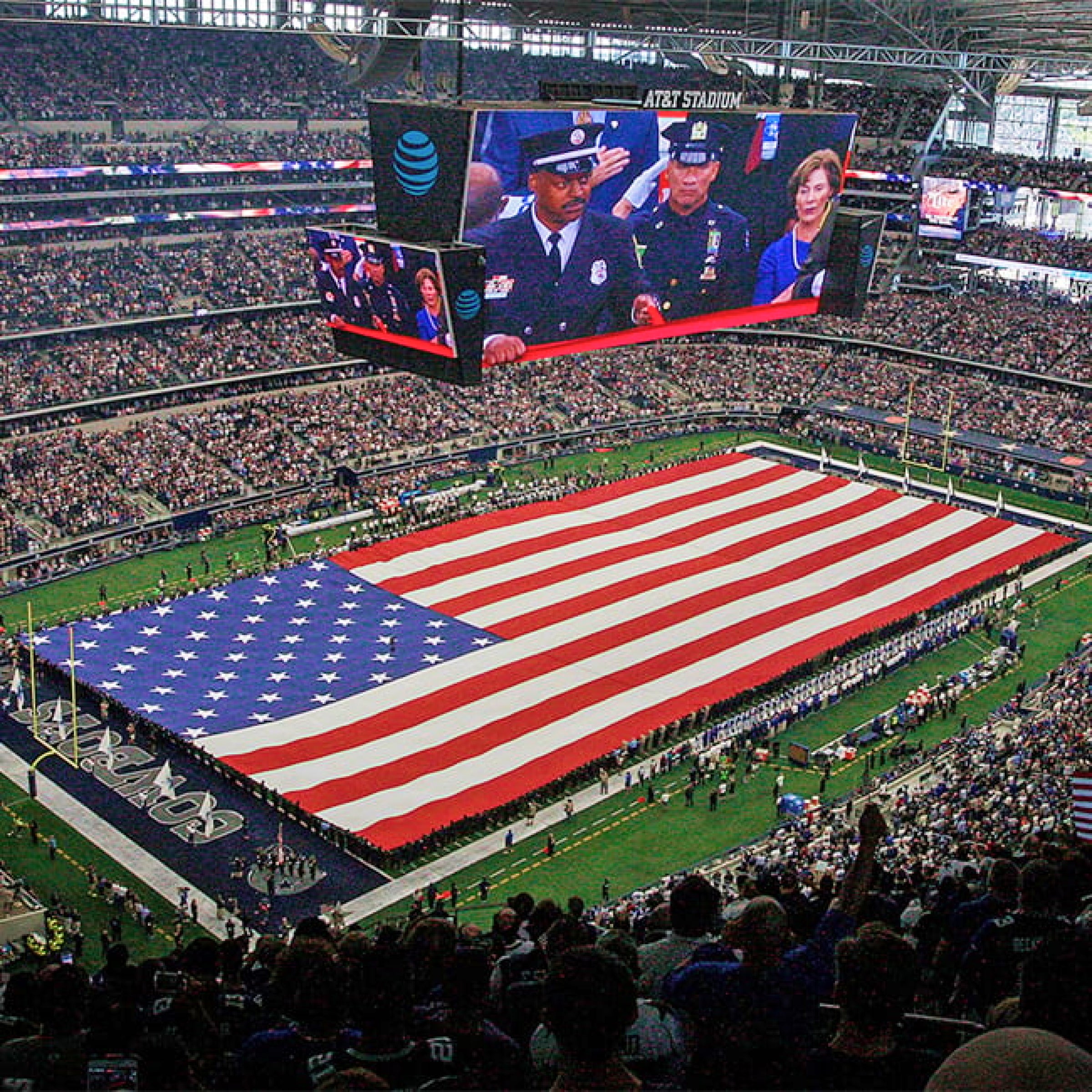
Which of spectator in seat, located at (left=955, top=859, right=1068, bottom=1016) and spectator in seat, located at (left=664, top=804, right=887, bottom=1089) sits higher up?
spectator in seat, located at (left=664, top=804, right=887, bottom=1089)

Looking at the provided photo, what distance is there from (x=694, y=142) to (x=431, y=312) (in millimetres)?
9081

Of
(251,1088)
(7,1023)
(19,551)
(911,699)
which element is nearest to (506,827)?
(911,699)

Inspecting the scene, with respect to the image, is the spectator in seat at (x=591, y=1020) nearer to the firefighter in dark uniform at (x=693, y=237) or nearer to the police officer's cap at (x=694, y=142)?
the firefighter in dark uniform at (x=693, y=237)

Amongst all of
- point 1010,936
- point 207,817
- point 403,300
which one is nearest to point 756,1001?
point 1010,936

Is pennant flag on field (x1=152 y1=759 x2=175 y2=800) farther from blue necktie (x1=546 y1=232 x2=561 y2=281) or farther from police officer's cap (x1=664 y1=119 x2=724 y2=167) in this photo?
police officer's cap (x1=664 y1=119 x2=724 y2=167)

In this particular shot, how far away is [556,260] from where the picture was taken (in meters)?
34.9

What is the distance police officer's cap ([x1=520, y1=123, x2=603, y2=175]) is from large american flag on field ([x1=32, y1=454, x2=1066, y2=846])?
1336cm

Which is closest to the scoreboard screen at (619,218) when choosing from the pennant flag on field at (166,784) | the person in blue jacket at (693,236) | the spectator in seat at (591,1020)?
the person in blue jacket at (693,236)

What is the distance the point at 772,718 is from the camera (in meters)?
38.0

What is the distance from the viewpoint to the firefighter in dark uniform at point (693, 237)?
→ 36781 millimetres

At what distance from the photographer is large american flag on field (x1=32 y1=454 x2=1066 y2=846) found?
1369 inches

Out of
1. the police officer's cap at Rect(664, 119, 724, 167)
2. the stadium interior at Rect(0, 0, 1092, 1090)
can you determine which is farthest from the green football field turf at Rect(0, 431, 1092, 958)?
the police officer's cap at Rect(664, 119, 724, 167)

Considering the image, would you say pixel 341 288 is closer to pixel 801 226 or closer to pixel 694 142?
pixel 694 142

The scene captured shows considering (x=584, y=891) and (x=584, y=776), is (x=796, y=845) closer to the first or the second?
(x=584, y=891)
